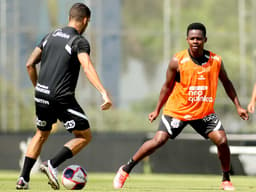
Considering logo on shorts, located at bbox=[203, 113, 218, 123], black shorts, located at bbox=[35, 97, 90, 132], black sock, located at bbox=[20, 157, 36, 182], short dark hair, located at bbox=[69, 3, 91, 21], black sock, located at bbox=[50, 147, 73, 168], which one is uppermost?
short dark hair, located at bbox=[69, 3, 91, 21]

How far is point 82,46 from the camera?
11.4 metres

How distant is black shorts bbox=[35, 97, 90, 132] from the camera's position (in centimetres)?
1169

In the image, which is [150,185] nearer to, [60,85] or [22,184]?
[22,184]

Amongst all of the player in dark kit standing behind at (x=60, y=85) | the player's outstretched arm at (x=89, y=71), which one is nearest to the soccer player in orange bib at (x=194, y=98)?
the player in dark kit standing behind at (x=60, y=85)

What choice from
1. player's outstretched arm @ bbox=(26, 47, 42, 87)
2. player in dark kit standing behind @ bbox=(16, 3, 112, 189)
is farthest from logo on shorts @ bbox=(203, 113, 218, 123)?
player's outstretched arm @ bbox=(26, 47, 42, 87)

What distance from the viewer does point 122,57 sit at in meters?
29.9

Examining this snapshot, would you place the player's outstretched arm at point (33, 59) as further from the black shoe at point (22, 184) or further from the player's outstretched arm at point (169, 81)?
the player's outstretched arm at point (169, 81)

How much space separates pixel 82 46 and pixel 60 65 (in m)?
0.42

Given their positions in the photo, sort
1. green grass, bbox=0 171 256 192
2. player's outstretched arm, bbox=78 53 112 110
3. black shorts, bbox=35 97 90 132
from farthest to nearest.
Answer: green grass, bbox=0 171 256 192
black shorts, bbox=35 97 90 132
player's outstretched arm, bbox=78 53 112 110

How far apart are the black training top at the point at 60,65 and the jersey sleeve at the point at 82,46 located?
0.05 metres

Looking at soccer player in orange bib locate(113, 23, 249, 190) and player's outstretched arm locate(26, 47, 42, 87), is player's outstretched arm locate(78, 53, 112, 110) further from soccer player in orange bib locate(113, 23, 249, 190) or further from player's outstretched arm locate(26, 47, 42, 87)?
soccer player in orange bib locate(113, 23, 249, 190)

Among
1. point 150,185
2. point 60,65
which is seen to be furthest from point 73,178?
point 150,185

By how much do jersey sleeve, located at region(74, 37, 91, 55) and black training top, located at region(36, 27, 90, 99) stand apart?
0.18 feet

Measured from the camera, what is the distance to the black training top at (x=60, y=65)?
11633 millimetres
